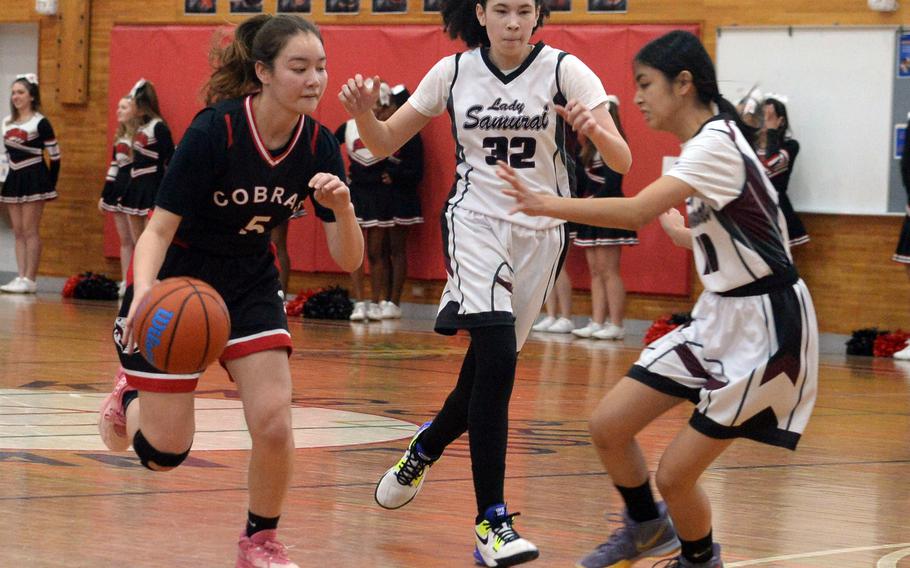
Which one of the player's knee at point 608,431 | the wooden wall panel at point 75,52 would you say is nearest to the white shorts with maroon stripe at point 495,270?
the player's knee at point 608,431

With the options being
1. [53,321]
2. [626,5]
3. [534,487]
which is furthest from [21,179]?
[534,487]

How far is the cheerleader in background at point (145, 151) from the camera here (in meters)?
13.4

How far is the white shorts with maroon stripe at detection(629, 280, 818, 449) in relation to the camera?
11.4 ft

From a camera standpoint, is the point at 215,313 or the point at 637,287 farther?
the point at 637,287

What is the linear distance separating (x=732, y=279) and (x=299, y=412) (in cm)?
345

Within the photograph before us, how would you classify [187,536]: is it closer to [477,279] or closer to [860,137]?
[477,279]

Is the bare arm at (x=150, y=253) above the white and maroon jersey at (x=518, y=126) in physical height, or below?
below

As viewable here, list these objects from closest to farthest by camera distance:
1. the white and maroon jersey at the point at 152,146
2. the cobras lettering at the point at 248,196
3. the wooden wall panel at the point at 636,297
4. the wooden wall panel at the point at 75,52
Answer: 1. the cobras lettering at the point at 248,196
2. the wooden wall panel at the point at 636,297
3. the white and maroon jersey at the point at 152,146
4. the wooden wall panel at the point at 75,52

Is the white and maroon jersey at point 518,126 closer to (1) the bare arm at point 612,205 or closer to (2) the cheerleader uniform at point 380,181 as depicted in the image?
(1) the bare arm at point 612,205

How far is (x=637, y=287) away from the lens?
40.6 ft

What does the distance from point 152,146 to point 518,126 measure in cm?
961

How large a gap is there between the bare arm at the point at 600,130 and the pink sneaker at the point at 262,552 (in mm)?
1356

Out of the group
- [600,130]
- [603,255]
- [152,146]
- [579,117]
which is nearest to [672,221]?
[600,130]

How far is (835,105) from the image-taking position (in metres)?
11.5
